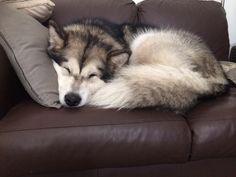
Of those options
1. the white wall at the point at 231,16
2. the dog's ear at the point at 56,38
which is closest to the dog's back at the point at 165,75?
the dog's ear at the point at 56,38

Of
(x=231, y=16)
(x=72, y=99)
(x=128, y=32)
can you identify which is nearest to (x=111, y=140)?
(x=72, y=99)

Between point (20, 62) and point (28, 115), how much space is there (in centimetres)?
27

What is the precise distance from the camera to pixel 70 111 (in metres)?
1.33

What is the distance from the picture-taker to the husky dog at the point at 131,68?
4.46ft

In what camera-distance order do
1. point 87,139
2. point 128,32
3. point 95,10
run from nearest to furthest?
1. point 87,139
2. point 128,32
3. point 95,10

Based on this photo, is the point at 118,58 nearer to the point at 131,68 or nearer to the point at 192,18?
the point at 131,68

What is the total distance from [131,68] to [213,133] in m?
0.47

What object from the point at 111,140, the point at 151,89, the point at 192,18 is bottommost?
the point at 111,140

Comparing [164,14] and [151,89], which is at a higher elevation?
[164,14]

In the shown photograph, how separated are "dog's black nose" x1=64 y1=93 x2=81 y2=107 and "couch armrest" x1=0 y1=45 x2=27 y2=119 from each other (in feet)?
0.85

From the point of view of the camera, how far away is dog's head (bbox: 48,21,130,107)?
1.45 m

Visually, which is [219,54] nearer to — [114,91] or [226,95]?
[226,95]

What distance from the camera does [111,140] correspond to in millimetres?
1252

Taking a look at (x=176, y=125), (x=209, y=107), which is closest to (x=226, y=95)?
(x=209, y=107)
